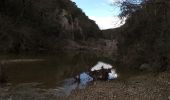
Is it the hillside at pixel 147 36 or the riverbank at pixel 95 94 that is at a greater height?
the hillside at pixel 147 36

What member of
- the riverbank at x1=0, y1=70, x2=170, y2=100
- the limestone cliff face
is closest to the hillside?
the riverbank at x1=0, y1=70, x2=170, y2=100

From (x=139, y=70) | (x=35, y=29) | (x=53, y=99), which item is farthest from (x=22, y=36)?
(x=53, y=99)

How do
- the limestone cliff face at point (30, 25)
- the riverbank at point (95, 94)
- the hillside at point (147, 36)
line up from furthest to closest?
the limestone cliff face at point (30, 25), the hillside at point (147, 36), the riverbank at point (95, 94)

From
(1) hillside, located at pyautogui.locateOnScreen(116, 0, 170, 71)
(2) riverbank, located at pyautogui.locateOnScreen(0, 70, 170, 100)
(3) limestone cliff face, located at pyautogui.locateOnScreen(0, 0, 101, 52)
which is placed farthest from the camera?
(3) limestone cliff face, located at pyautogui.locateOnScreen(0, 0, 101, 52)

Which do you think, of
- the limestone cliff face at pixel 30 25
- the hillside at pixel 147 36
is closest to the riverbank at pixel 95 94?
the hillside at pixel 147 36

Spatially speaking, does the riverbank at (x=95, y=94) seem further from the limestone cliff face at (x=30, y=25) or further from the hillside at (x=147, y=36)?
the limestone cliff face at (x=30, y=25)

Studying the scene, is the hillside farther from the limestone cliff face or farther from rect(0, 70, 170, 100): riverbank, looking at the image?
the limestone cliff face

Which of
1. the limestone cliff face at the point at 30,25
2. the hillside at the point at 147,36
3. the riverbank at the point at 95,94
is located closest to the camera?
the riverbank at the point at 95,94

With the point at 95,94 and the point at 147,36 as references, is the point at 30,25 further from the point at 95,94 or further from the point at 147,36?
the point at 95,94

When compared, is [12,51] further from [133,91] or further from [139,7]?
[133,91]

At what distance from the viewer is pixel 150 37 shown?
4422 cm

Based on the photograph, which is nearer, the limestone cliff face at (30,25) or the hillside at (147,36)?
the hillside at (147,36)

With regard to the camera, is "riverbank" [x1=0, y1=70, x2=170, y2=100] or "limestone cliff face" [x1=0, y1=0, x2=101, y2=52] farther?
"limestone cliff face" [x1=0, y1=0, x2=101, y2=52]

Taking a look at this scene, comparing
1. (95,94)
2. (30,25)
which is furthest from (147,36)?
(30,25)
